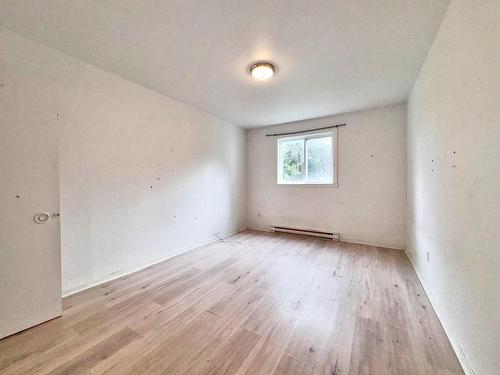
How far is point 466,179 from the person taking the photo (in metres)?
1.22

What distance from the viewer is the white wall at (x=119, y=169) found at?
1969 mm

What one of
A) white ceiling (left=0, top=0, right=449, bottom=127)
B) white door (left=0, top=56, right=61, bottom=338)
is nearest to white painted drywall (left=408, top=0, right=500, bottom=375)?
white ceiling (left=0, top=0, right=449, bottom=127)

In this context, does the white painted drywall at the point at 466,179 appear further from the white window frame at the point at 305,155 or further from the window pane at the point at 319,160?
the window pane at the point at 319,160

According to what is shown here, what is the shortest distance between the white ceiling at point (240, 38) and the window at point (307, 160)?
1.36 m

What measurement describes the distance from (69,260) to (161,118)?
2.04m

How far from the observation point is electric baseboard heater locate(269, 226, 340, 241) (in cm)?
382

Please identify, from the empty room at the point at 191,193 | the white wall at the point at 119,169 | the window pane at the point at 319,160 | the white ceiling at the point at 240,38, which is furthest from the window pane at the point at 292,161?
the white wall at the point at 119,169

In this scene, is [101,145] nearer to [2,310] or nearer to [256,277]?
[2,310]

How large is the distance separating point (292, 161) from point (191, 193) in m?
2.32

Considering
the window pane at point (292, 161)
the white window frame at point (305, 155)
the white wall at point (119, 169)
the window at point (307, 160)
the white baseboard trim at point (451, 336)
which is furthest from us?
the window pane at point (292, 161)

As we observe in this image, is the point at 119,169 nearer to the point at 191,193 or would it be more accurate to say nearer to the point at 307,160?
the point at 191,193

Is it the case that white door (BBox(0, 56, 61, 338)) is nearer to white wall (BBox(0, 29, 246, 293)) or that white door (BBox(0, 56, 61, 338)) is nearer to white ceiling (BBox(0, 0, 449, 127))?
white wall (BBox(0, 29, 246, 293))

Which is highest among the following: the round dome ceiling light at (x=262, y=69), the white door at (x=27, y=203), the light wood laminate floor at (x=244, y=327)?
the round dome ceiling light at (x=262, y=69)

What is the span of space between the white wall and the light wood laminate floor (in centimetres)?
43
